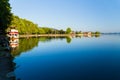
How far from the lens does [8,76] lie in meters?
18.1

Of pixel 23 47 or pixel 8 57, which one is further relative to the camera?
pixel 23 47

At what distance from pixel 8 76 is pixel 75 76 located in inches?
276

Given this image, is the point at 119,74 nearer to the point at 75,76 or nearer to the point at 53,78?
the point at 75,76

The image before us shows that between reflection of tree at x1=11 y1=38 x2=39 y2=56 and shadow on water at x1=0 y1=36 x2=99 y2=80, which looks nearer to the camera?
shadow on water at x1=0 y1=36 x2=99 y2=80

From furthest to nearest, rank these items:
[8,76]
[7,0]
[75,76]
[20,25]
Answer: [20,25]
[7,0]
[75,76]
[8,76]

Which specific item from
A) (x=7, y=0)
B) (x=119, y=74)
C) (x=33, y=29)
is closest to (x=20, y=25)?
(x=33, y=29)

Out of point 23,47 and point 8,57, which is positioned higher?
point 8,57

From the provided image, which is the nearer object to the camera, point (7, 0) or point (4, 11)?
point (4, 11)

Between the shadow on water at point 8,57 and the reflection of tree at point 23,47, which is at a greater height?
the shadow on water at point 8,57

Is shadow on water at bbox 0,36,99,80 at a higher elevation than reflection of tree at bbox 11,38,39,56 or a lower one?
higher

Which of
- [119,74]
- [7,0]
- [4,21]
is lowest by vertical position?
[119,74]

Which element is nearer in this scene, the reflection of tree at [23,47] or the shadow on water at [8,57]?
the shadow on water at [8,57]

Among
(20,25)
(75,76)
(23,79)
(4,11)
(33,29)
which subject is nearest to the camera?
(23,79)

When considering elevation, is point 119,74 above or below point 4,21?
below
